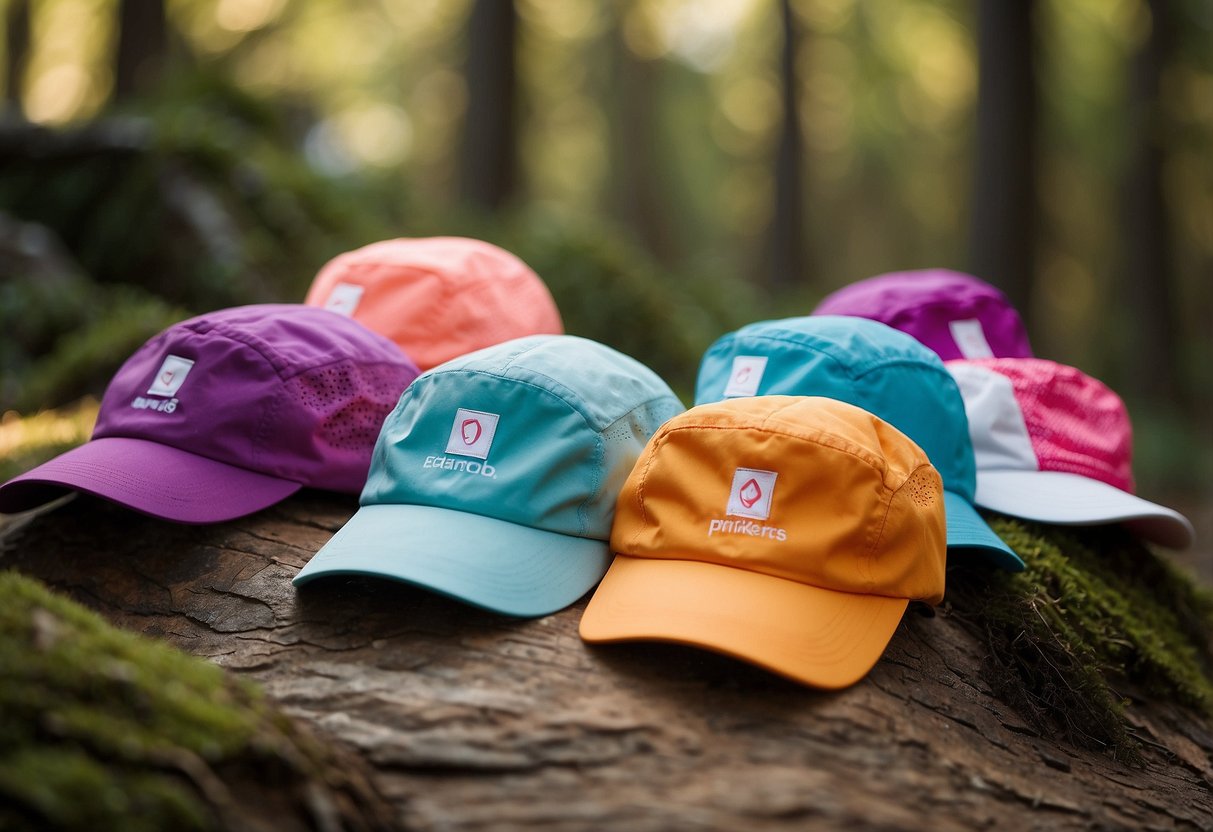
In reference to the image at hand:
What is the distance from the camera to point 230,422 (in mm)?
2816

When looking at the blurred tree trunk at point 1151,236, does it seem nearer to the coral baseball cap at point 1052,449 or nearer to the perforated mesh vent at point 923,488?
the coral baseball cap at point 1052,449

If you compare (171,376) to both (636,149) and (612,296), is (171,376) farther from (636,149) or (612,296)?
(636,149)

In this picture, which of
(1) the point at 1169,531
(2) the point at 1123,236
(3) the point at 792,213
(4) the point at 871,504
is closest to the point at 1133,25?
(2) the point at 1123,236

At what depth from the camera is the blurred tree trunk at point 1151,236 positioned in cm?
1188

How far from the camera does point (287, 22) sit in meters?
18.0

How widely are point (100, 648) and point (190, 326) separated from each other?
136cm

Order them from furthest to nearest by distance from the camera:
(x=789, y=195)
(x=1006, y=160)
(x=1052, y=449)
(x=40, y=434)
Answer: (x=789, y=195), (x=1006, y=160), (x=40, y=434), (x=1052, y=449)

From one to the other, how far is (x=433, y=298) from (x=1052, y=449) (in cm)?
219

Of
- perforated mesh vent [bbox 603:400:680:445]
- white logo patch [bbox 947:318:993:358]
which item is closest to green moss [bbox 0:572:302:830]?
perforated mesh vent [bbox 603:400:680:445]

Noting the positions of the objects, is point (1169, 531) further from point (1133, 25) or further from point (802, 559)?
point (1133, 25)

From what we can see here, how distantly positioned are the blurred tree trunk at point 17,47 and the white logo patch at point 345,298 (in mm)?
15297

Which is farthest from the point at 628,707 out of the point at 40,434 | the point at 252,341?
the point at 40,434

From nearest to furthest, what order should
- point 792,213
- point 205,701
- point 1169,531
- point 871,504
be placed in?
point 205,701, point 871,504, point 1169,531, point 792,213

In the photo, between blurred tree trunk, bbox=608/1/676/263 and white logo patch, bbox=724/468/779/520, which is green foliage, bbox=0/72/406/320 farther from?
blurred tree trunk, bbox=608/1/676/263
